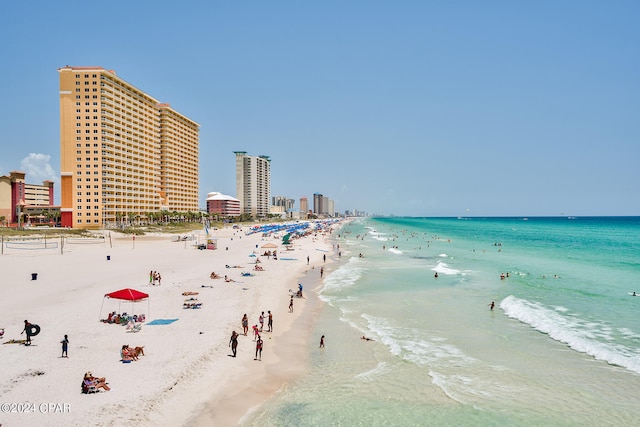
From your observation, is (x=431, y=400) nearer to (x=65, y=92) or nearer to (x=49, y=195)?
(x=65, y=92)

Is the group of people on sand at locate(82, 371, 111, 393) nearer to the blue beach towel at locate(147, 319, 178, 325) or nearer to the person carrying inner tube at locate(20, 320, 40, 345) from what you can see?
the person carrying inner tube at locate(20, 320, 40, 345)

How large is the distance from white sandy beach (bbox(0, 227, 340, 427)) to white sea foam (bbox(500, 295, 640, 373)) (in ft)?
44.3

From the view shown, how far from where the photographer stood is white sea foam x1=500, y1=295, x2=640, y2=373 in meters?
17.6

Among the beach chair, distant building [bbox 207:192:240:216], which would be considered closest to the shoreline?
the beach chair

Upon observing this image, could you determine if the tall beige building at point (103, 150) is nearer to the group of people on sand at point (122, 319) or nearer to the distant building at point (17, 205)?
the distant building at point (17, 205)

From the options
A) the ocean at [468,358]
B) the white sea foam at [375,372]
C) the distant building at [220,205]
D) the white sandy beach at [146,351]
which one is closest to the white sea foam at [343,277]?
the ocean at [468,358]

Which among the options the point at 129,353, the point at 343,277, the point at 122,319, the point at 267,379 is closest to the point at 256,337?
the point at 267,379

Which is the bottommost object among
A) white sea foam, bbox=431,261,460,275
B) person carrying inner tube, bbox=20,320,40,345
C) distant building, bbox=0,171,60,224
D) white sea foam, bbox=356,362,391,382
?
white sea foam, bbox=431,261,460,275

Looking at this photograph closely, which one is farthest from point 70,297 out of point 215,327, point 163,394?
point 163,394

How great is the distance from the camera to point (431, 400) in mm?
13398

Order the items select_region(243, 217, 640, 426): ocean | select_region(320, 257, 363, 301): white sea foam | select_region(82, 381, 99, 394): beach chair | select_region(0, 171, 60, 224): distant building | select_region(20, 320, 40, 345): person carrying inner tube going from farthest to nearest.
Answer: select_region(0, 171, 60, 224): distant building → select_region(320, 257, 363, 301): white sea foam → select_region(20, 320, 40, 345): person carrying inner tube → select_region(243, 217, 640, 426): ocean → select_region(82, 381, 99, 394): beach chair

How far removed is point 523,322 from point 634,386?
869 centimetres

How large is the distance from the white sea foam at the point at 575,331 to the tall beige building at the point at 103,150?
8309cm

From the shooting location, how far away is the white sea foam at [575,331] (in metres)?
17.6
